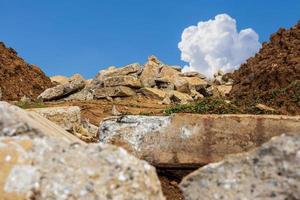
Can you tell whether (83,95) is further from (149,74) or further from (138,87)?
(149,74)

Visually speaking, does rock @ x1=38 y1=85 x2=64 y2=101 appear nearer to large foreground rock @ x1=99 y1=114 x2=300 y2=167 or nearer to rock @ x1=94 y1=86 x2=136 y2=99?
rock @ x1=94 y1=86 x2=136 y2=99

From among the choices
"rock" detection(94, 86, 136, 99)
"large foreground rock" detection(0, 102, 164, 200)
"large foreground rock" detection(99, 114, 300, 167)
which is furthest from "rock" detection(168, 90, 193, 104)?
"large foreground rock" detection(0, 102, 164, 200)

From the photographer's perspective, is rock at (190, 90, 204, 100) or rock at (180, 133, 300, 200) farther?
rock at (190, 90, 204, 100)

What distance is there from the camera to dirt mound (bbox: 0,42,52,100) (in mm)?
49562

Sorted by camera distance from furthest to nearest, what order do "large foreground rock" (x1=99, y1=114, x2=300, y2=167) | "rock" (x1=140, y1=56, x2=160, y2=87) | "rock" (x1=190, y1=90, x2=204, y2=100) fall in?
"rock" (x1=140, y1=56, x2=160, y2=87)
"rock" (x1=190, y1=90, x2=204, y2=100)
"large foreground rock" (x1=99, y1=114, x2=300, y2=167)

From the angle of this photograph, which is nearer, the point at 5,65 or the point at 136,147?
the point at 136,147

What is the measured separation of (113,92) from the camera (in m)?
40.0

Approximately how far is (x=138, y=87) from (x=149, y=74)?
24.0 ft

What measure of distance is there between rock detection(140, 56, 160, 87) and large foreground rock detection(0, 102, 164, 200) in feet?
134

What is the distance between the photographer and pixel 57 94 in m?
40.5

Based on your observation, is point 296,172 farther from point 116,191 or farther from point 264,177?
point 116,191

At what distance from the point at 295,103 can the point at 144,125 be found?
1594 cm

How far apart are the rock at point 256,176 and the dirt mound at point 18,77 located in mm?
43696

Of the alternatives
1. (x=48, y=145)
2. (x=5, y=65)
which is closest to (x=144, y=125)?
(x=48, y=145)
